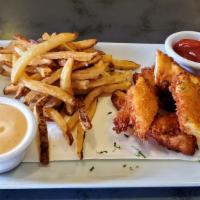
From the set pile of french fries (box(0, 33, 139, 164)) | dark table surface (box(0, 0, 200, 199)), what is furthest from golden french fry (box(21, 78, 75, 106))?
dark table surface (box(0, 0, 200, 199))

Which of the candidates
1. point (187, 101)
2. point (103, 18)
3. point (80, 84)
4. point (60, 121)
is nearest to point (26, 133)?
point (60, 121)

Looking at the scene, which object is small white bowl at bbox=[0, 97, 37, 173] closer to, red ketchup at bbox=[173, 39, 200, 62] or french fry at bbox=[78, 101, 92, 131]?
french fry at bbox=[78, 101, 92, 131]

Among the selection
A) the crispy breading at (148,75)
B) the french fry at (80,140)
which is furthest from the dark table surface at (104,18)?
the french fry at (80,140)

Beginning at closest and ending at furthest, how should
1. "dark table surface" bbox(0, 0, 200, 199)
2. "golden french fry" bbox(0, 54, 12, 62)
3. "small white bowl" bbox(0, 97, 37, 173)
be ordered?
"small white bowl" bbox(0, 97, 37, 173), "golden french fry" bbox(0, 54, 12, 62), "dark table surface" bbox(0, 0, 200, 199)

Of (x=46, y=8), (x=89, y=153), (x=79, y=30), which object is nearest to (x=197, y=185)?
(x=89, y=153)

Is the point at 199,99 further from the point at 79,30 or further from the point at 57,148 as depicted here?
the point at 79,30

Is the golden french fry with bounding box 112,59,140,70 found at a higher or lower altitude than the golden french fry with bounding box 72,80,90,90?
lower

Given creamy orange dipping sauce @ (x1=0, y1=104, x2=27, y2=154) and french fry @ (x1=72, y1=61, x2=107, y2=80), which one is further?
french fry @ (x1=72, y1=61, x2=107, y2=80)
